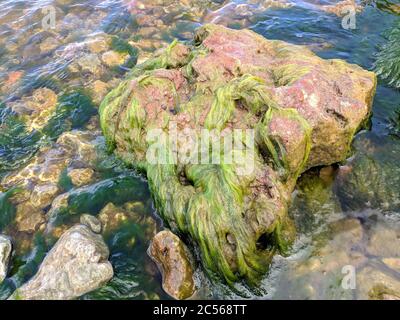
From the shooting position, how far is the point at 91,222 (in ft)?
14.8

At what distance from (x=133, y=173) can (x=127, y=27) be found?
4.27m

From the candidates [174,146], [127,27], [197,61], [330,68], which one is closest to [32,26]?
[127,27]

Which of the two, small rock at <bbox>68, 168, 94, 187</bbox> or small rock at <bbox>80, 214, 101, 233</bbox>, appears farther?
small rock at <bbox>68, 168, 94, 187</bbox>

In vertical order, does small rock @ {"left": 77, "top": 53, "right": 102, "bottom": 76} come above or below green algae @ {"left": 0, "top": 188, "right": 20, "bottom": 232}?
above

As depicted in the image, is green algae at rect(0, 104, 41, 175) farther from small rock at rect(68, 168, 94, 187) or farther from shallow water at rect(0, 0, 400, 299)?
small rock at rect(68, 168, 94, 187)

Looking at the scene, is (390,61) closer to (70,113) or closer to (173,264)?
(173,264)

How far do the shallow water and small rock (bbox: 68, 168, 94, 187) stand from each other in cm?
7

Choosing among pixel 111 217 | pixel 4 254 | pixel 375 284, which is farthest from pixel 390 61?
pixel 4 254

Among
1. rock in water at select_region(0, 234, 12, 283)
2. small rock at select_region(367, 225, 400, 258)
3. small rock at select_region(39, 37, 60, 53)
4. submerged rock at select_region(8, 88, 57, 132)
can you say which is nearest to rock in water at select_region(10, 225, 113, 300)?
rock in water at select_region(0, 234, 12, 283)

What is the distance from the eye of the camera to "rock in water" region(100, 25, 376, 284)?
3.88 m

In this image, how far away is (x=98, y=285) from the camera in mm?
3955

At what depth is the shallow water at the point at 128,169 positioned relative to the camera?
13.0 feet

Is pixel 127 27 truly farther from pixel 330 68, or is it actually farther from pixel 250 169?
pixel 250 169

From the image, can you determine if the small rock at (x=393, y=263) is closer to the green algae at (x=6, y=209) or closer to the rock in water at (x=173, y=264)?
the rock in water at (x=173, y=264)
